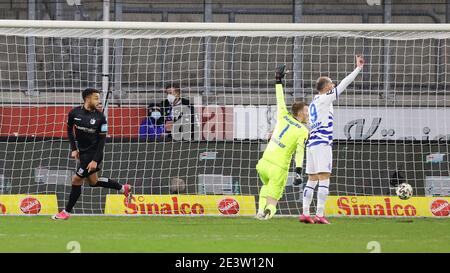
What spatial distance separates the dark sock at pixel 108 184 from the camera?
1736 cm

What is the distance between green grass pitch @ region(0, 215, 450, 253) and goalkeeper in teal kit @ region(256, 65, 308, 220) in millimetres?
427

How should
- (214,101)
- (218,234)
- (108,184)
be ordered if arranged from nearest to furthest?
(218,234) < (108,184) < (214,101)

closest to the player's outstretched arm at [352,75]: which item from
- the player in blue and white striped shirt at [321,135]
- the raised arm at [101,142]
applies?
the player in blue and white striped shirt at [321,135]

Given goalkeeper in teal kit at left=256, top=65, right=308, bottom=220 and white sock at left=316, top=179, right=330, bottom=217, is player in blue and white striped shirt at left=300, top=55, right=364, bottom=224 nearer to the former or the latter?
white sock at left=316, top=179, right=330, bottom=217

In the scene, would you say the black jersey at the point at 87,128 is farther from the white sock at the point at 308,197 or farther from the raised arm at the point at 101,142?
the white sock at the point at 308,197

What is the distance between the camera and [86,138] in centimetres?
1697

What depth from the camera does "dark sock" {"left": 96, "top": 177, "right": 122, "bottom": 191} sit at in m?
17.4

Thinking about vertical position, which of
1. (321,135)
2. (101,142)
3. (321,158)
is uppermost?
(321,135)

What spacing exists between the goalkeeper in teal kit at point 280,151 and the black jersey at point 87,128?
8.23ft

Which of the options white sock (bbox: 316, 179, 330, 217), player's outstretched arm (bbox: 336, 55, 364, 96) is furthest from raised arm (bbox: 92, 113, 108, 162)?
player's outstretched arm (bbox: 336, 55, 364, 96)

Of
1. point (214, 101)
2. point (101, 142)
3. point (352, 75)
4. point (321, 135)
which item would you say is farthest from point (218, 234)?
point (214, 101)

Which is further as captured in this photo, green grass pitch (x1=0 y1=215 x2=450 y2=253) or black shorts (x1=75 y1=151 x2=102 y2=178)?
black shorts (x1=75 y1=151 x2=102 y2=178)

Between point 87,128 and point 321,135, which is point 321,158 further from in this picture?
point 87,128

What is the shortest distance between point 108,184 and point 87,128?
1037 millimetres
